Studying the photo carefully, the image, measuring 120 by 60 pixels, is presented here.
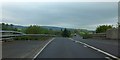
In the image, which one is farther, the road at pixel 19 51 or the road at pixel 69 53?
the road at pixel 19 51

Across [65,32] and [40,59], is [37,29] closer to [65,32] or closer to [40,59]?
[65,32]

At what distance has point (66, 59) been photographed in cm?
1555

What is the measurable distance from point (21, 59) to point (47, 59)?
Answer: 1.35m

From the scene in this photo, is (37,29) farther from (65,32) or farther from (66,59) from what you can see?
(66,59)

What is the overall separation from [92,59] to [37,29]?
356ft

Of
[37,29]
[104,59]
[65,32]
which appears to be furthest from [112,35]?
[65,32]

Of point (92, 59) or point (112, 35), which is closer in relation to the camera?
point (92, 59)

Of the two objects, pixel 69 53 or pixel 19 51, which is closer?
pixel 69 53

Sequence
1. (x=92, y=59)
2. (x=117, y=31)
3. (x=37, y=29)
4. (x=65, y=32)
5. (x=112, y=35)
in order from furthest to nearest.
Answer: (x=65, y=32)
(x=37, y=29)
(x=112, y=35)
(x=117, y=31)
(x=92, y=59)

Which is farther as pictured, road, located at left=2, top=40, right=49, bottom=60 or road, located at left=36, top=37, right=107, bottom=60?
road, located at left=2, top=40, right=49, bottom=60

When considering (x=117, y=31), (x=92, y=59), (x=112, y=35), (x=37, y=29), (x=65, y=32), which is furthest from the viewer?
(x=65, y=32)

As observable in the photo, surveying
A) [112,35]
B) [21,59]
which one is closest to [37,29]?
[112,35]

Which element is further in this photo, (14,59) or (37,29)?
(37,29)

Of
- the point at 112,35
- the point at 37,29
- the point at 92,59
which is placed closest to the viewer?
the point at 92,59
